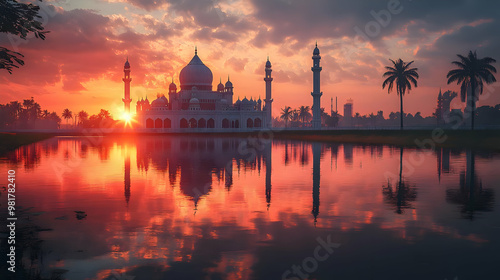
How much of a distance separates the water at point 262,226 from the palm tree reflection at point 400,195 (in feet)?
Answer: 0.11

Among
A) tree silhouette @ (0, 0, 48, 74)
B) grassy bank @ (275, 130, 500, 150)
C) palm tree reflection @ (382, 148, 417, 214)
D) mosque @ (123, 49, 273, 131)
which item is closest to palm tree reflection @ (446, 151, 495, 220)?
palm tree reflection @ (382, 148, 417, 214)

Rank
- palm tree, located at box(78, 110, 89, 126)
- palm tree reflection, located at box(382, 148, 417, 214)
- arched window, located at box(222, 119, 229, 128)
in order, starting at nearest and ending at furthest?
1. palm tree reflection, located at box(382, 148, 417, 214)
2. arched window, located at box(222, 119, 229, 128)
3. palm tree, located at box(78, 110, 89, 126)

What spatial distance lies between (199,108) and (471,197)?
10027cm

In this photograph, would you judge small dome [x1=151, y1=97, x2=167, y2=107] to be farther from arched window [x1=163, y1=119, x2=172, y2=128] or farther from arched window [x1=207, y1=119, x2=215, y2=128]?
arched window [x1=207, y1=119, x2=215, y2=128]

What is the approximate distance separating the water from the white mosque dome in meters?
98.6

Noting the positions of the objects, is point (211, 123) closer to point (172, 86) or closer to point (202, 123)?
point (202, 123)

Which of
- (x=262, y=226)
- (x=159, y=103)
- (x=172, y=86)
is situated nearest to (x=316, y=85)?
(x=172, y=86)

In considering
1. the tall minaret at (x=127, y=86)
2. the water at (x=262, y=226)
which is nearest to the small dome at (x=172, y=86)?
the tall minaret at (x=127, y=86)

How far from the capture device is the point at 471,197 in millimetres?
14656

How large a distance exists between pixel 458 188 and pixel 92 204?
13288 mm

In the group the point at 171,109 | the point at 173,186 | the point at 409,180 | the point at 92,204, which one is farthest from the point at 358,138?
the point at 171,109

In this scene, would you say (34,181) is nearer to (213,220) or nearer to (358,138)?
(213,220)

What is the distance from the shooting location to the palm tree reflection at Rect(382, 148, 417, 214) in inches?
518

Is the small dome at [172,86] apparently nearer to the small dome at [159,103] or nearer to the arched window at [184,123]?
the small dome at [159,103]
